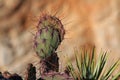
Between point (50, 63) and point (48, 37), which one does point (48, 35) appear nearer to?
point (48, 37)

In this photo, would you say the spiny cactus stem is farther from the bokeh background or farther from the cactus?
the bokeh background

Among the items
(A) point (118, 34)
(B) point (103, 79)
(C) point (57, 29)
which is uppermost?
(A) point (118, 34)

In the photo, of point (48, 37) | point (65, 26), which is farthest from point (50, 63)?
point (65, 26)

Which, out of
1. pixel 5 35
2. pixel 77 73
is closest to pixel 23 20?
pixel 5 35

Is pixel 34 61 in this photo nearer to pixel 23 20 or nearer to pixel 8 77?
pixel 23 20

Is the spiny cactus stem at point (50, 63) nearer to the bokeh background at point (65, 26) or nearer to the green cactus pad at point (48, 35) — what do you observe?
the green cactus pad at point (48, 35)

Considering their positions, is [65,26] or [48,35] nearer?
[48,35]

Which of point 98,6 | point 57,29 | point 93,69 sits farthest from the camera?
point 98,6
